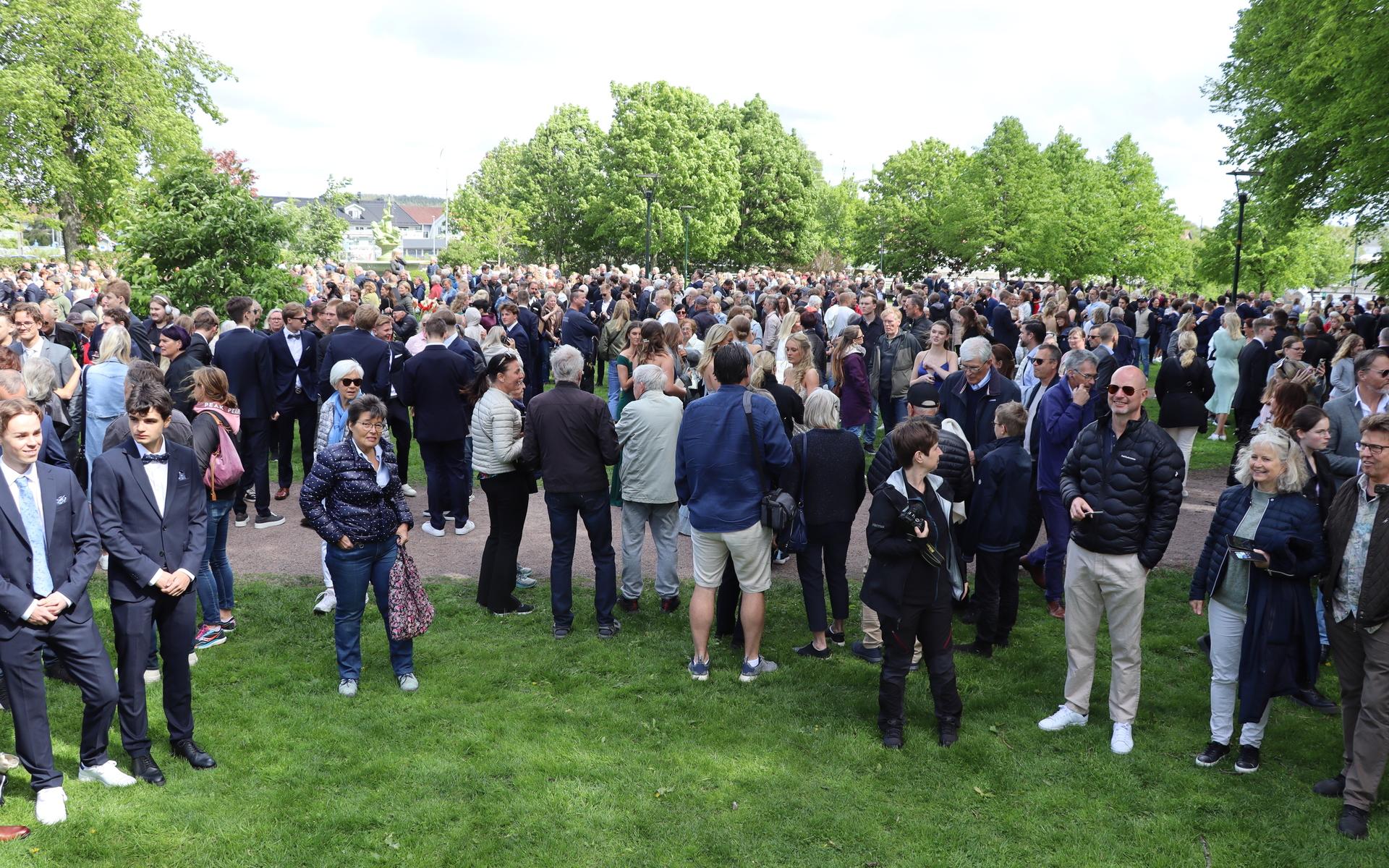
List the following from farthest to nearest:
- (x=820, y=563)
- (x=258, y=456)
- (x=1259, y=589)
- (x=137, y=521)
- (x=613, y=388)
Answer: (x=613, y=388) < (x=258, y=456) < (x=820, y=563) < (x=1259, y=589) < (x=137, y=521)

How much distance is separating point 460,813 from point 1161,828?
3.43 m

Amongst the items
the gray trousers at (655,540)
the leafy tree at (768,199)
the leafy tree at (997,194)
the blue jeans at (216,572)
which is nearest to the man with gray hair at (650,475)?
the gray trousers at (655,540)

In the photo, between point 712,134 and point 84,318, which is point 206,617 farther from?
point 712,134

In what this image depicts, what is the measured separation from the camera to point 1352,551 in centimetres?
485

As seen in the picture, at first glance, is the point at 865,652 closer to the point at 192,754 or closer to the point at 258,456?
the point at 192,754

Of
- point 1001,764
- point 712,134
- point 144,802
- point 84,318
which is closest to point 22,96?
point 84,318

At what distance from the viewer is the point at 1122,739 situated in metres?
5.60

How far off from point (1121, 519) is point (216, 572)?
5.99m

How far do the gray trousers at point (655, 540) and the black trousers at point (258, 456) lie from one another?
413 centimetres

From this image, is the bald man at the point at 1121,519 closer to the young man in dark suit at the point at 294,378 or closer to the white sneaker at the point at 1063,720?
the white sneaker at the point at 1063,720

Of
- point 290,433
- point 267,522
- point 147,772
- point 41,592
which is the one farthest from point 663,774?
point 290,433

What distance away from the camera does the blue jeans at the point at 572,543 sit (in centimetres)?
708

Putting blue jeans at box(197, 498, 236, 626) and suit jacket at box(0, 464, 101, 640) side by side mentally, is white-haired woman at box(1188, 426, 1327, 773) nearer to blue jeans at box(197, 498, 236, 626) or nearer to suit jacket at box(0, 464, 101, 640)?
suit jacket at box(0, 464, 101, 640)

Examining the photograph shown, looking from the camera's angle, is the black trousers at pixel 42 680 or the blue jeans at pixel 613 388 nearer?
the black trousers at pixel 42 680
